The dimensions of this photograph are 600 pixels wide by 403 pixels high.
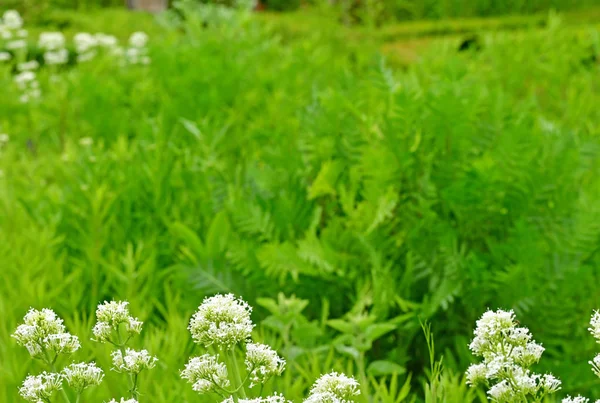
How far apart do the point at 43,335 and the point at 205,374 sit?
0.25 m

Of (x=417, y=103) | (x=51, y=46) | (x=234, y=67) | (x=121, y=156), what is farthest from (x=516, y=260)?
(x=51, y=46)

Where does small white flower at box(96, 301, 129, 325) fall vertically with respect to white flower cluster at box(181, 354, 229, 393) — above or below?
above

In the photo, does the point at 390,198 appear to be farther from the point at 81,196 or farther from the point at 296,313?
the point at 81,196

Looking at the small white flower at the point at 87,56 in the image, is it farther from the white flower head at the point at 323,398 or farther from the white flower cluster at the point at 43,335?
the white flower head at the point at 323,398

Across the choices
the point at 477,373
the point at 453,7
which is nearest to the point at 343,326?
the point at 477,373

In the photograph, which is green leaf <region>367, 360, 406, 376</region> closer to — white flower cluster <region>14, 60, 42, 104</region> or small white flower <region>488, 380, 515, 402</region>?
small white flower <region>488, 380, 515, 402</region>

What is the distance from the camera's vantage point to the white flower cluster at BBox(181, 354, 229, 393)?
1126 mm

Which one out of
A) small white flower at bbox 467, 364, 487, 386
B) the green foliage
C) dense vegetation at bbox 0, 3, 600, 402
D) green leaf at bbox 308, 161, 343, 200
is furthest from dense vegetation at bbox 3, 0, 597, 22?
small white flower at bbox 467, 364, 487, 386

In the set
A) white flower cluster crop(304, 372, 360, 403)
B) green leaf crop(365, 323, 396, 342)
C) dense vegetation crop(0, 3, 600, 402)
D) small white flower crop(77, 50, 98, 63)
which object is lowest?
white flower cluster crop(304, 372, 360, 403)

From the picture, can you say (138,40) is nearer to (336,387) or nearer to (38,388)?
(38,388)

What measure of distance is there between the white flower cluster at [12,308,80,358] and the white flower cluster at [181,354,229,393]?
17cm

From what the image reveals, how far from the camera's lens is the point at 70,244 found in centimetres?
290

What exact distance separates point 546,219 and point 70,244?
1664mm

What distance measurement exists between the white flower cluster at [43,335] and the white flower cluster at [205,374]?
0.17m
